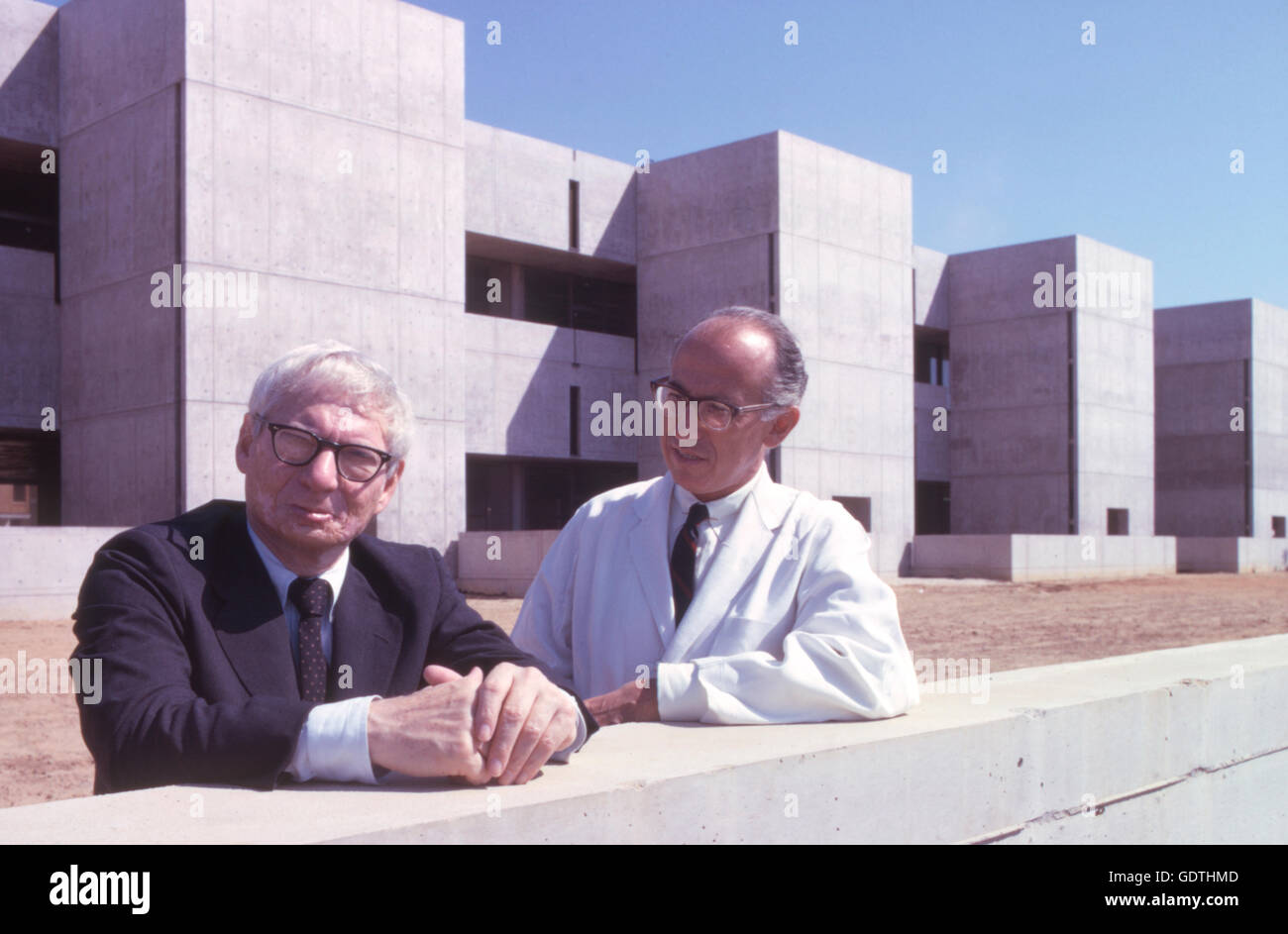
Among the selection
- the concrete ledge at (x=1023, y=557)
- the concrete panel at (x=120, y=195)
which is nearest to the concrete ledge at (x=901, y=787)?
the concrete panel at (x=120, y=195)

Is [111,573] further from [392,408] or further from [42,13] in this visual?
[42,13]

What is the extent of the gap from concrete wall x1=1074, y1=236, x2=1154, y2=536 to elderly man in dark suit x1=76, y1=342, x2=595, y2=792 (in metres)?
33.1

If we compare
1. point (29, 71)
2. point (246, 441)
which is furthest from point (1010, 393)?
point (246, 441)

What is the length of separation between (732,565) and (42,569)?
15.9 m

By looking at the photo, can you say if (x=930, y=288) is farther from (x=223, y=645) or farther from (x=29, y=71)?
(x=223, y=645)

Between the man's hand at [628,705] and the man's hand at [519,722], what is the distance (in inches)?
21.9

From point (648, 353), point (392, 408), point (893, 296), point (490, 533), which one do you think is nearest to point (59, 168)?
point (490, 533)

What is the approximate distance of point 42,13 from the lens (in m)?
20.2

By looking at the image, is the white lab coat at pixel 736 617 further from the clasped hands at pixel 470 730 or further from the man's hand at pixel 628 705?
the clasped hands at pixel 470 730

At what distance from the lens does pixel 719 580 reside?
296 cm

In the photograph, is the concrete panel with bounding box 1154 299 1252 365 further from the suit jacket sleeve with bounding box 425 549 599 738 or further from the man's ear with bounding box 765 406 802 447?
A: the suit jacket sleeve with bounding box 425 549 599 738

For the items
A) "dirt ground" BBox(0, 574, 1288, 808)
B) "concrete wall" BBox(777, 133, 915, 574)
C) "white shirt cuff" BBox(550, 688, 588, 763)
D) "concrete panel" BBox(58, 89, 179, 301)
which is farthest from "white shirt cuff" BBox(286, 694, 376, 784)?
"concrete wall" BBox(777, 133, 915, 574)

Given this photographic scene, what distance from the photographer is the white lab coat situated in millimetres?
2619
